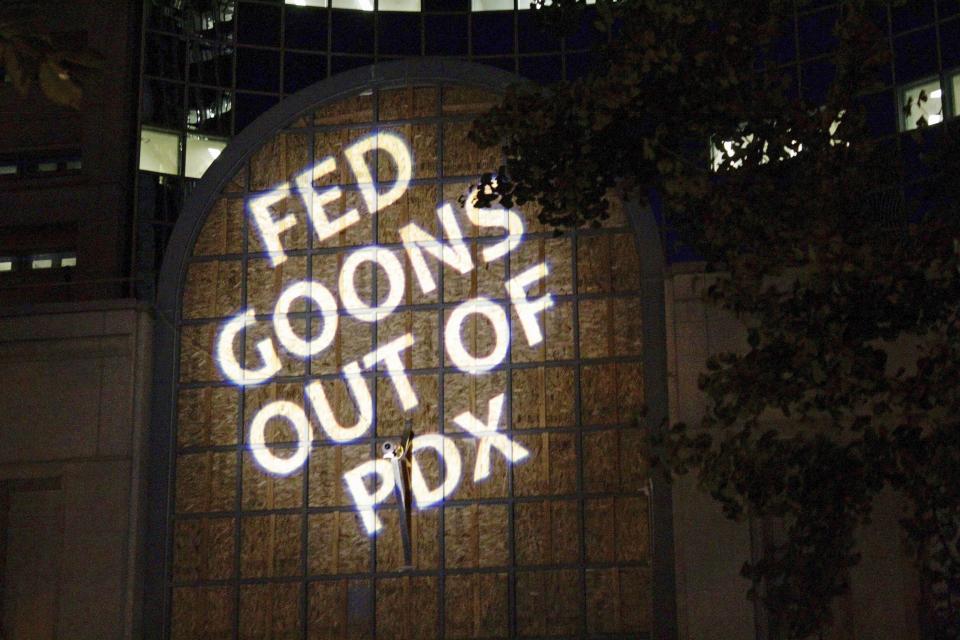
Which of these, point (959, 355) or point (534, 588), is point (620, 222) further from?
point (959, 355)

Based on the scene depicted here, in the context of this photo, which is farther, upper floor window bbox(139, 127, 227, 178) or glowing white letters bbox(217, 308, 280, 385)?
upper floor window bbox(139, 127, 227, 178)

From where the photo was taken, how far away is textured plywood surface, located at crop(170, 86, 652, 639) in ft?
75.4

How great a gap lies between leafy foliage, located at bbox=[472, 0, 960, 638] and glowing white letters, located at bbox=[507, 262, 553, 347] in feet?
25.8

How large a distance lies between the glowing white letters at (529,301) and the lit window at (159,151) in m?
11.0

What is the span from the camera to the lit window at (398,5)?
32469 mm

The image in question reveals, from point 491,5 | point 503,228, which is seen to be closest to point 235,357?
point 503,228

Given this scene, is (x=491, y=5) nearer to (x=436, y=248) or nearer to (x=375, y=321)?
(x=436, y=248)

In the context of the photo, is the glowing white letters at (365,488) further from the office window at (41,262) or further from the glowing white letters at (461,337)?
the office window at (41,262)

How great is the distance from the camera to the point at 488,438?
23547 mm

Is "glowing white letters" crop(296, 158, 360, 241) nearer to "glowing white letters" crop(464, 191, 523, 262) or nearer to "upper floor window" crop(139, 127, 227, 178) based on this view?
"glowing white letters" crop(464, 191, 523, 262)

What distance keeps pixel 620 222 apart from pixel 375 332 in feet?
14.8

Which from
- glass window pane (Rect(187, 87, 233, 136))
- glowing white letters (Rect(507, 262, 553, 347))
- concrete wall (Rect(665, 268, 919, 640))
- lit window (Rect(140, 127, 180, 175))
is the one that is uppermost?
glass window pane (Rect(187, 87, 233, 136))

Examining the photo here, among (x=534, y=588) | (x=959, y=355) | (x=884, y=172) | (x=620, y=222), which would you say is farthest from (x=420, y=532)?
Result: (x=959, y=355)

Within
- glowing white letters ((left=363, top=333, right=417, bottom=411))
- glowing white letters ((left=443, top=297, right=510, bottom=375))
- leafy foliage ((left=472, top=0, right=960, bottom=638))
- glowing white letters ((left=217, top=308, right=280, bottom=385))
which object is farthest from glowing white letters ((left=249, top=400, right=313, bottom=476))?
leafy foliage ((left=472, top=0, right=960, bottom=638))
